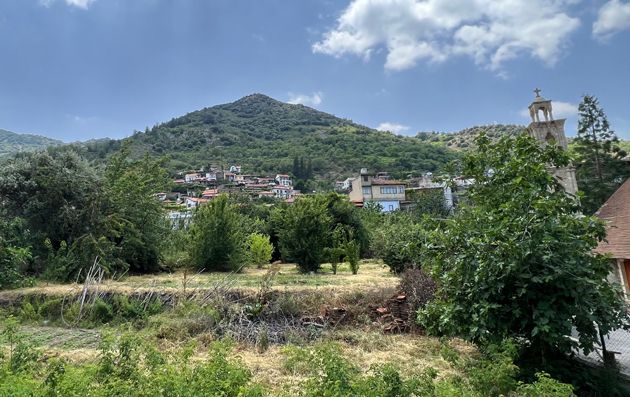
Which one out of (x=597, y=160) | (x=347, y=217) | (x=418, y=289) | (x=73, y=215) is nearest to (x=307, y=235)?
(x=418, y=289)

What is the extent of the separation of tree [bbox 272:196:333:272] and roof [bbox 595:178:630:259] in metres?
9.25

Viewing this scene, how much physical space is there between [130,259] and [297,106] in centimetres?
13108

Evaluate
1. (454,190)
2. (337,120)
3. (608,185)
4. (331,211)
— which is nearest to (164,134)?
(337,120)

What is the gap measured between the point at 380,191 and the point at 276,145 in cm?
4936

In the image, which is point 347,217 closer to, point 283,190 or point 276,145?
point 283,190

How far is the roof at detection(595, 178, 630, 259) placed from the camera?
12.8 meters

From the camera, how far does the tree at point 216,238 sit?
14.8m

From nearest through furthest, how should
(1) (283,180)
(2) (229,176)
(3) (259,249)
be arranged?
→ (3) (259,249) → (1) (283,180) → (2) (229,176)

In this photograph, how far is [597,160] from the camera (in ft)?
77.9

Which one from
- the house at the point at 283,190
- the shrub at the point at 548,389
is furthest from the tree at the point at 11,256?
the house at the point at 283,190

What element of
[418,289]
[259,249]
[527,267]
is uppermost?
[527,267]

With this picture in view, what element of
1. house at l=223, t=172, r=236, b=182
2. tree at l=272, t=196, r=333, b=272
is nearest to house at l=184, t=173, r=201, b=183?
house at l=223, t=172, r=236, b=182

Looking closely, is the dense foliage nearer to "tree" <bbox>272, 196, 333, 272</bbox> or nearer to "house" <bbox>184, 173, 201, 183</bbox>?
"tree" <bbox>272, 196, 333, 272</bbox>

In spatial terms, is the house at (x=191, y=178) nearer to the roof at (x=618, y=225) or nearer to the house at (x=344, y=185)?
the house at (x=344, y=185)
